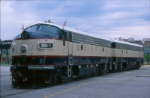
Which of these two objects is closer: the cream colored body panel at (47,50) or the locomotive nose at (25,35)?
the cream colored body panel at (47,50)

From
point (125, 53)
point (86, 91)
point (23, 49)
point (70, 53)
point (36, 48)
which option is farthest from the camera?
point (125, 53)

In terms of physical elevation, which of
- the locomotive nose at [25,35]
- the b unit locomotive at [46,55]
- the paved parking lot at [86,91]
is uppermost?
the locomotive nose at [25,35]

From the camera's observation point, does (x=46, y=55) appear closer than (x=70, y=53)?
Answer: Yes

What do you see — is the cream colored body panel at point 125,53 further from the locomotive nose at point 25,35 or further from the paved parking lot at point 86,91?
the locomotive nose at point 25,35

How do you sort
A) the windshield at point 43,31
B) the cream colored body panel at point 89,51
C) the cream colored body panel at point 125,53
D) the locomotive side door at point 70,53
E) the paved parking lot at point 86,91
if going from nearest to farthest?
the paved parking lot at point 86,91
the windshield at point 43,31
the locomotive side door at point 70,53
the cream colored body panel at point 89,51
the cream colored body panel at point 125,53

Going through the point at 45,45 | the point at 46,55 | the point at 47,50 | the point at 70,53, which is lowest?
the point at 46,55

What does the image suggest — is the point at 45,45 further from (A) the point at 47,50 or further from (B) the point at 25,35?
(B) the point at 25,35

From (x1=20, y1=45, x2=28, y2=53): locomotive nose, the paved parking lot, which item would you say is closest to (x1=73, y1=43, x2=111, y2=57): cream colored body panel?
the paved parking lot

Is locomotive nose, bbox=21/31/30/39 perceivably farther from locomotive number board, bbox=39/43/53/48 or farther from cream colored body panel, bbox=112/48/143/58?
cream colored body panel, bbox=112/48/143/58

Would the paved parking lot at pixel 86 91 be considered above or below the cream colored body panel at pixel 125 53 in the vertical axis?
below

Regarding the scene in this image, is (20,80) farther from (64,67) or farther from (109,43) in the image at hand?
(109,43)

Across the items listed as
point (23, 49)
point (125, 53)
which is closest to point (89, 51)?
point (23, 49)

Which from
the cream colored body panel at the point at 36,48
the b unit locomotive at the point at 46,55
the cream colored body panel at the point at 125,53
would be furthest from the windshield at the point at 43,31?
the cream colored body panel at the point at 125,53

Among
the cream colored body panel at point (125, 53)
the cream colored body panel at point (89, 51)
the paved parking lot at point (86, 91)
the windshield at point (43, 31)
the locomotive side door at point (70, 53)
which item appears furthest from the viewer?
the cream colored body panel at point (125, 53)
